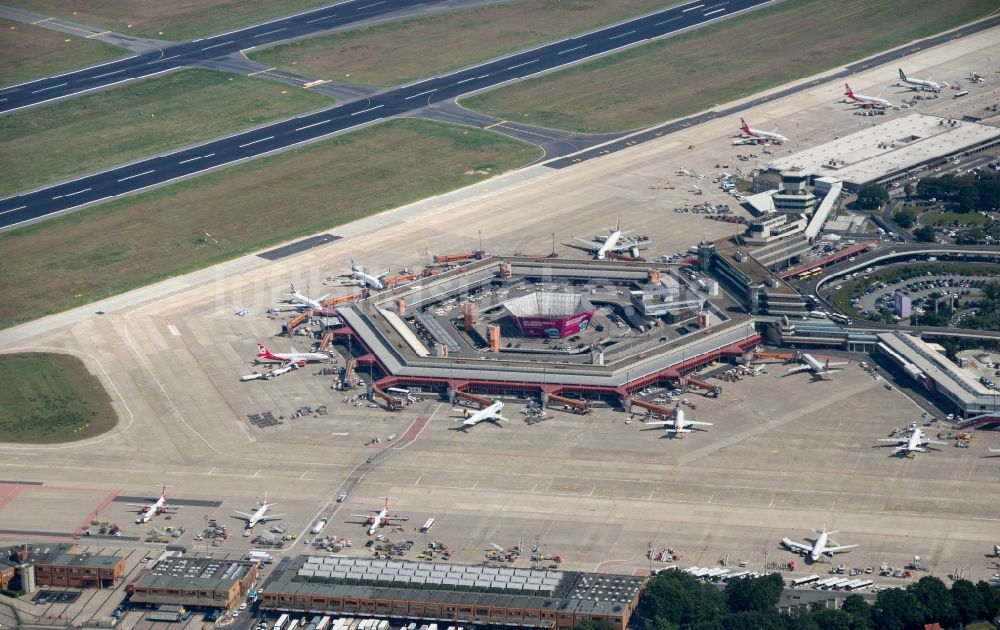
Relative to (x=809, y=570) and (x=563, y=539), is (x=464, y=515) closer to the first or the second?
(x=563, y=539)

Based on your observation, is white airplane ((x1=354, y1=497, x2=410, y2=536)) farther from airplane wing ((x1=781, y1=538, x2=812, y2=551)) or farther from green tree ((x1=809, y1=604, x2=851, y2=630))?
green tree ((x1=809, y1=604, x2=851, y2=630))

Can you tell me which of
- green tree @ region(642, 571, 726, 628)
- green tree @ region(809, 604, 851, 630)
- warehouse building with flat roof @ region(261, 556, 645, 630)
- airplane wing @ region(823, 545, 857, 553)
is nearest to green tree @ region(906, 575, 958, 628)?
green tree @ region(809, 604, 851, 630)

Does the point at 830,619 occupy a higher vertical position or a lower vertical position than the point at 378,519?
higher

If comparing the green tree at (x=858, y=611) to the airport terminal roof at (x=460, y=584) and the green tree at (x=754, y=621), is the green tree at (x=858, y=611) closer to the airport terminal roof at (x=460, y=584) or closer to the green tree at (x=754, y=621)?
the green tree at (x=754, y=621)

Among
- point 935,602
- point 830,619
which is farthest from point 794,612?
point 935,602

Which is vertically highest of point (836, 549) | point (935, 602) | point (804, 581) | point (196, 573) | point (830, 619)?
point (196, 573)

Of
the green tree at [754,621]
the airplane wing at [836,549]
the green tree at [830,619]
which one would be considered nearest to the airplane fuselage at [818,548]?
the airplane wing at [836,549]

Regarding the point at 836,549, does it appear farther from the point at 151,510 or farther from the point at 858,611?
the point at 151,510
